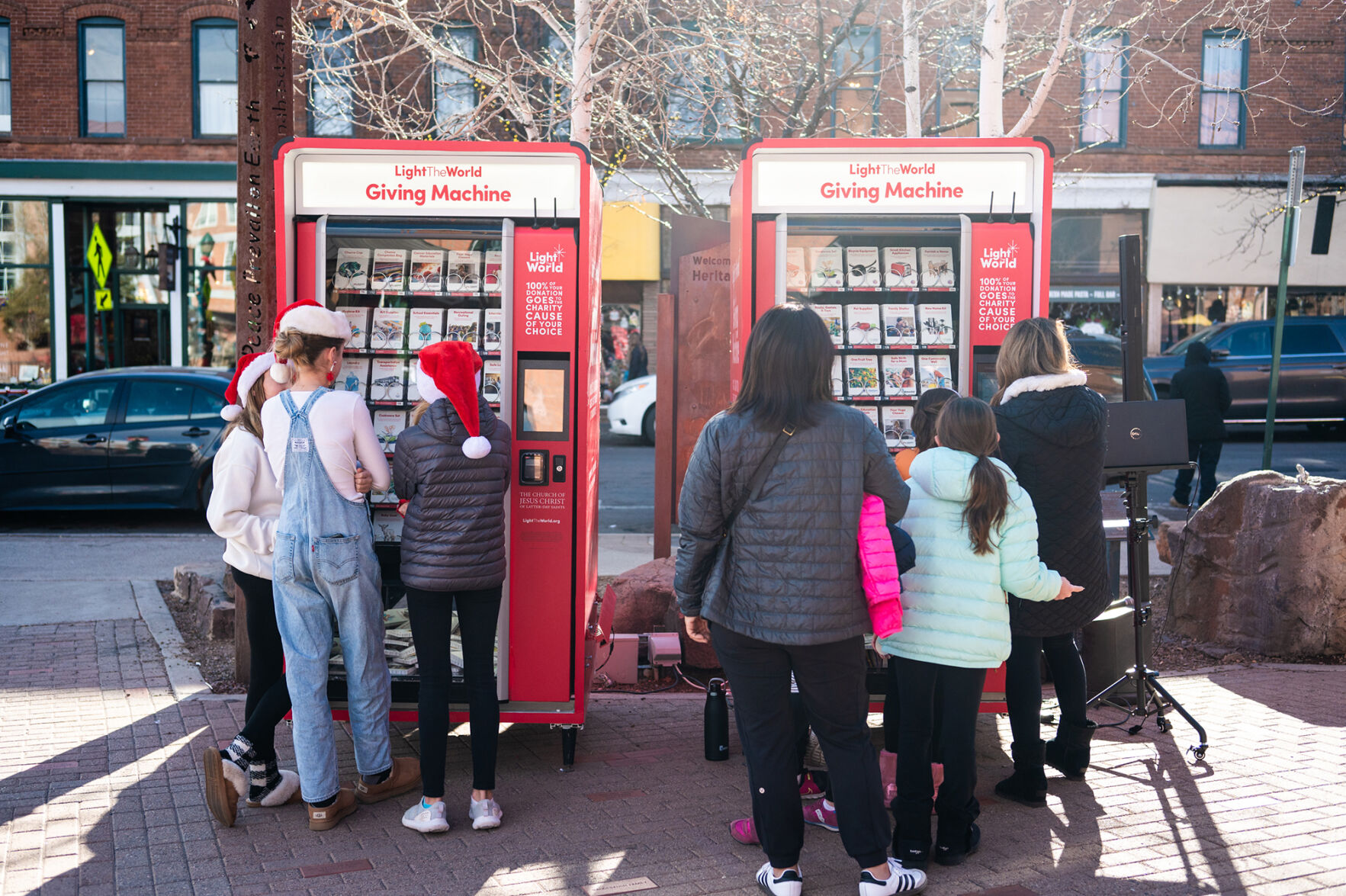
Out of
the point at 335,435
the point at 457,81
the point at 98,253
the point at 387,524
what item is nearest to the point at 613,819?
the point at 387,524

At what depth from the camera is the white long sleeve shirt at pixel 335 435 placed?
4.09m

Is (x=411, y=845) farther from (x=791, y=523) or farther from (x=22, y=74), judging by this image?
(x=22, y=74)

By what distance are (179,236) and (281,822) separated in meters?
20.4

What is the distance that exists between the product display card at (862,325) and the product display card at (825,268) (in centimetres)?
15

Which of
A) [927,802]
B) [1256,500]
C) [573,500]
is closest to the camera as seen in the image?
[927,802]

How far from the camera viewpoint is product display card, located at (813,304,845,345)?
569 cm

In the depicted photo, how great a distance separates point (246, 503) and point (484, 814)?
1.51 metres

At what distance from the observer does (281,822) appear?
429cm

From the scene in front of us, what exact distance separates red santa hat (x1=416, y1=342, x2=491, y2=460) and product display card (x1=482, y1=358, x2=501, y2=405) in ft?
2.40

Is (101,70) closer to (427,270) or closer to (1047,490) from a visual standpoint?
(427,270)

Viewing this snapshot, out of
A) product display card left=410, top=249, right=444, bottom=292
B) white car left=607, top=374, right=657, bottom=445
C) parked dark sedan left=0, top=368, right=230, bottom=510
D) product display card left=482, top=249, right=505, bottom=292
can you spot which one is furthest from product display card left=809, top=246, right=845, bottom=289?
white car left=607, top=374, right=657, bottom=445

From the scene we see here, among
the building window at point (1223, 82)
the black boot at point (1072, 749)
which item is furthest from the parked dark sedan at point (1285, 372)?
the black boot at point (1072, 749)

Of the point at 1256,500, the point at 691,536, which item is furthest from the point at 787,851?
the point at 1256,500

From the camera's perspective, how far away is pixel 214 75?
21.5 m
